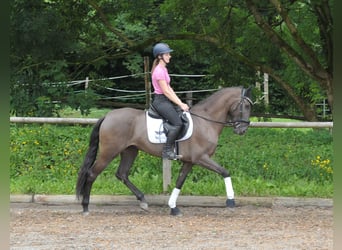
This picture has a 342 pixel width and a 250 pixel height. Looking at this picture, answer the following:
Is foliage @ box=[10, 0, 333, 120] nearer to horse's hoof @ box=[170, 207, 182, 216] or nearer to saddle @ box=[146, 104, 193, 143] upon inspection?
saddle @ box=[146, 104, 193, 143]

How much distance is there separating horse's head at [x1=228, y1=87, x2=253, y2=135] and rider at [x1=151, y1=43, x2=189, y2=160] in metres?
0.77

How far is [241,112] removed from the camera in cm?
771

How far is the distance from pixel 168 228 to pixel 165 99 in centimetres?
171

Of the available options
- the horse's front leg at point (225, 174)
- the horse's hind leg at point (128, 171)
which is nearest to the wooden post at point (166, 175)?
the horse's hind leg at point (128, 171)

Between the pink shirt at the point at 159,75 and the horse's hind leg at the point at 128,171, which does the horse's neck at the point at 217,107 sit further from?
the horse's hind leg at the point at 128,171

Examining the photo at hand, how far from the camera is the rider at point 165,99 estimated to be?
23.8 feet

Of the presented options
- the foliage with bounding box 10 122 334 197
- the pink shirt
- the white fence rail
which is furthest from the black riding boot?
the white fence rail

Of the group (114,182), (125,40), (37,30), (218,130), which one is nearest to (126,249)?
(218,130)

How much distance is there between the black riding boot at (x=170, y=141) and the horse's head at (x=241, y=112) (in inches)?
34.9

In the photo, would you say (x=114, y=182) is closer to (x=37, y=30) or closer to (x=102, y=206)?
(x=102, y=206)

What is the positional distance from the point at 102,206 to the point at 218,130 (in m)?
2.18

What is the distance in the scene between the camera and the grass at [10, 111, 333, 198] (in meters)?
8.65

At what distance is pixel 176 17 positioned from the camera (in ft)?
39.7

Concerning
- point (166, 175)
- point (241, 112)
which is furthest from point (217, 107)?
point (166, 175)
